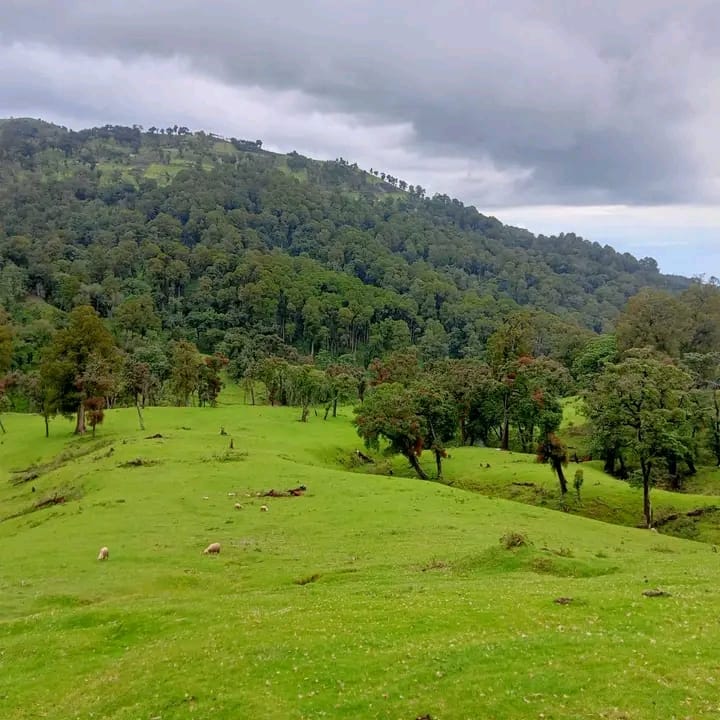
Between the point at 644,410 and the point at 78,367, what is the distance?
62.0m

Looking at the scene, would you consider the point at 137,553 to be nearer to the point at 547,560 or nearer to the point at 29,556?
the point at 29,556

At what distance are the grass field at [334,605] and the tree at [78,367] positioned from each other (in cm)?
2149

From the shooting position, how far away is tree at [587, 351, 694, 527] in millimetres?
47938

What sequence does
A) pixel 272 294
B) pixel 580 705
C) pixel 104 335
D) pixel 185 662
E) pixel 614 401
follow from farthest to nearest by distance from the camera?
1. pixel 272 294
2. pixel 104 335
3. pixel 614 401
4. pixel 185 662
5. pixel 580 705

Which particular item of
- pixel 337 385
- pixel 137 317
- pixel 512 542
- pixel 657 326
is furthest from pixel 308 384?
pixel 137 317

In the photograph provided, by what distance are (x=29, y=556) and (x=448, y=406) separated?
4718 cm

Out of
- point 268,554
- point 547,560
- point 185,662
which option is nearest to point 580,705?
point 185,662

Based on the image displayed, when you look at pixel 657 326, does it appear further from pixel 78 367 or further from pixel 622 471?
pixel 78 367

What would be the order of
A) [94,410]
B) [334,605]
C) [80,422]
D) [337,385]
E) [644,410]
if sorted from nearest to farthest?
1. [334,605]
2. [644,410]
3. [94,410]
4. [80,422]
5. [337,385]

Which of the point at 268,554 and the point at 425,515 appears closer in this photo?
the point at 268,554

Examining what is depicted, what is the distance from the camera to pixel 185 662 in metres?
20.1

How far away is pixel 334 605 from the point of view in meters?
24.4

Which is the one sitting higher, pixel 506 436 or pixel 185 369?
pixel 185 369

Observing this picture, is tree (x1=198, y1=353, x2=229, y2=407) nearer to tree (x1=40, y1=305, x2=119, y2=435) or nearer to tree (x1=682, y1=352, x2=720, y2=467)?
tree (x1=40, y1=305, x2=119, y2=435)
